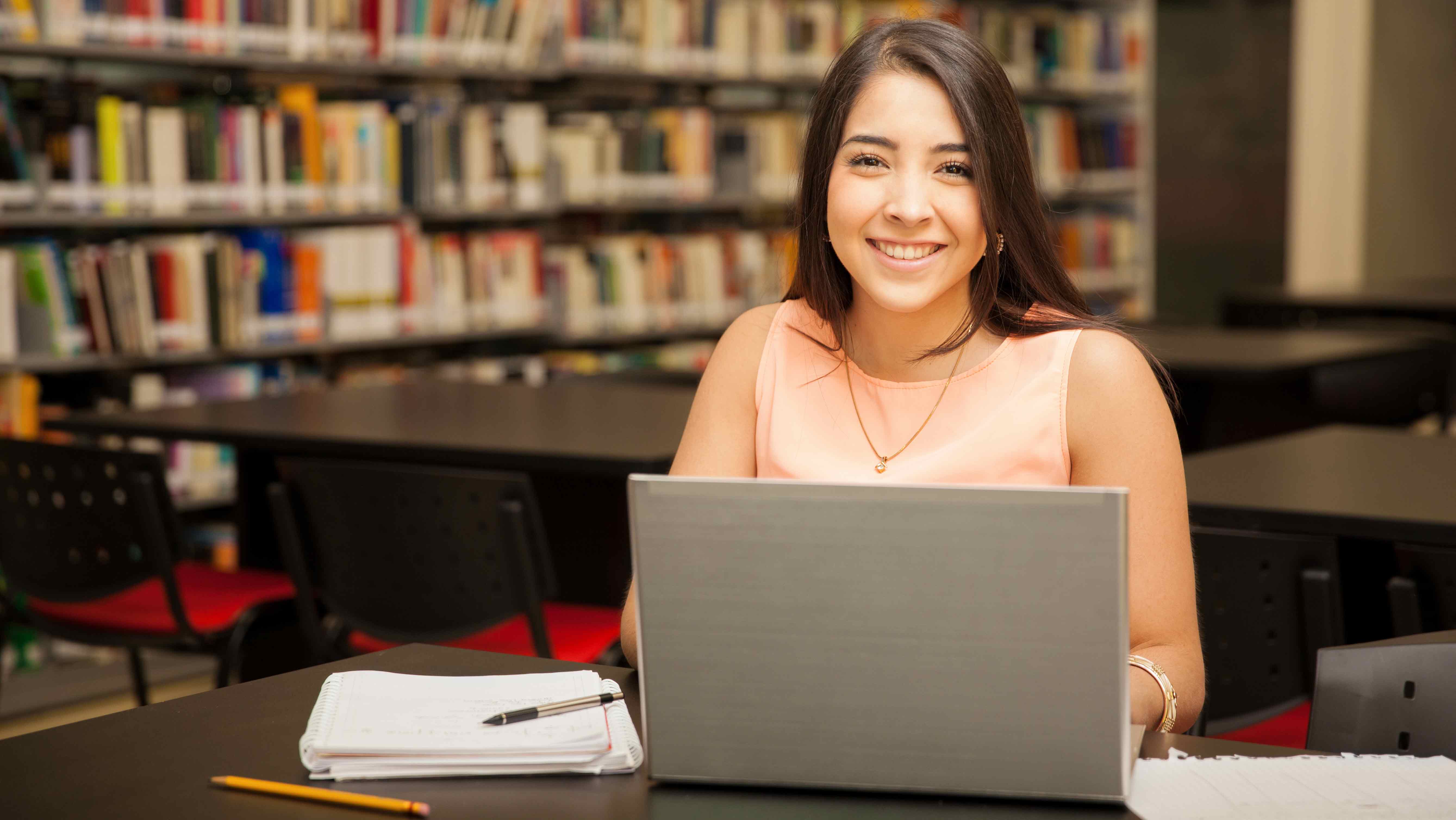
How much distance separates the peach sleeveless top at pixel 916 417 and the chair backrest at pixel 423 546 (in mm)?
677

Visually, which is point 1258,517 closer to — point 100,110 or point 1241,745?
point 1241,745

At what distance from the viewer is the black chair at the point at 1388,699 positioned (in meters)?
1.12

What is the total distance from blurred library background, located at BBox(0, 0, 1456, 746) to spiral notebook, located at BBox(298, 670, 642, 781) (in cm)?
166

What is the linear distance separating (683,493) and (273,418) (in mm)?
2059

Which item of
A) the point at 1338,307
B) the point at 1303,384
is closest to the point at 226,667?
the point at 1303,384

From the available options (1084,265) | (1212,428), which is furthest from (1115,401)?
(1084,265)

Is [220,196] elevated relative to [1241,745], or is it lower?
elevated

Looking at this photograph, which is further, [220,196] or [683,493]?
[220,196]

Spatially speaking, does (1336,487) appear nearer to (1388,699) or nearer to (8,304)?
(1388,699)

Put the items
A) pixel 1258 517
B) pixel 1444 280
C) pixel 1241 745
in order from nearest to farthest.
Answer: pixel 1241 745
pixel 1258 517
pixel 1444 280

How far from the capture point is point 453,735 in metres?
1.04

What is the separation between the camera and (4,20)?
11.9ft

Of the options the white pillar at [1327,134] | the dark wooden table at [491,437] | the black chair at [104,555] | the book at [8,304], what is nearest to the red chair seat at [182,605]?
the black chair at [104,555]

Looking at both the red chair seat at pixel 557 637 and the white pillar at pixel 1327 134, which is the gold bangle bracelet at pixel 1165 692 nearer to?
the red chair seat at pixel 557 637
